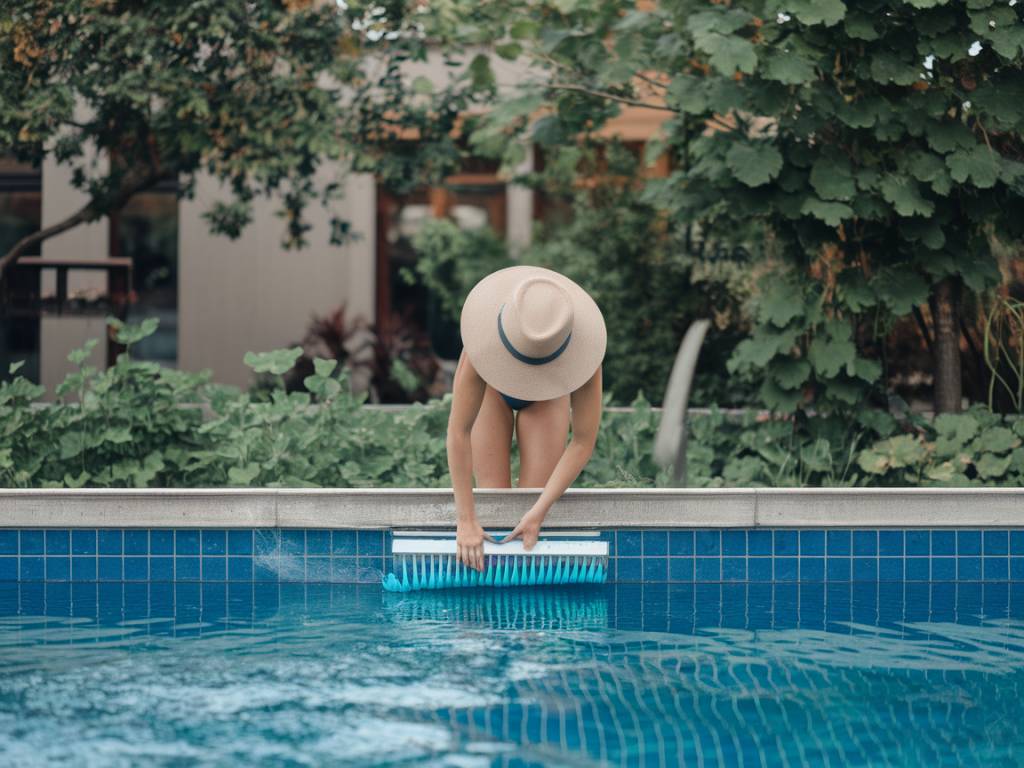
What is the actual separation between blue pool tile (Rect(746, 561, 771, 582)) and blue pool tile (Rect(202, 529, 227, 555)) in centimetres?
→ 232

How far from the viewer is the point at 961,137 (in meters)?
7.13

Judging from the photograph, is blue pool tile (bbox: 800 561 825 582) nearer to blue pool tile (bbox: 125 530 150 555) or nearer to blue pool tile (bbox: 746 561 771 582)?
blue pool tile (bbox: 746 561 771 582)

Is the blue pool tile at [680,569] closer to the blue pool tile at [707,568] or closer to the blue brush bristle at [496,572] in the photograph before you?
the blue pool tile at [707,568]

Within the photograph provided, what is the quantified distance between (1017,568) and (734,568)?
127cm

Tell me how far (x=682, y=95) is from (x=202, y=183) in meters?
7.39

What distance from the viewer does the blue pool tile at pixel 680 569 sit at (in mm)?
6098

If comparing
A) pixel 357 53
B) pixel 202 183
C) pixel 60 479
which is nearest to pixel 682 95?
pixel 357 53

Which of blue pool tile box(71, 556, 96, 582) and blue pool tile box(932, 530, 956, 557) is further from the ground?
blue pool tile box(932, 530, 956, 557)

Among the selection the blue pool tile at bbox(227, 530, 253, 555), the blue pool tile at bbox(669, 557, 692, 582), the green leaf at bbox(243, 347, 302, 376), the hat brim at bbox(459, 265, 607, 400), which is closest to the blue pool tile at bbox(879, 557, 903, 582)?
the blue pool tile at bbox(669, 557, 692, 582)

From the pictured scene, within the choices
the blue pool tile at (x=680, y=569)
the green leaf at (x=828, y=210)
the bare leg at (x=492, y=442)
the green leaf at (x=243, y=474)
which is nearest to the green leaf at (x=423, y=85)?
the green leaf at (x=828, y=210)

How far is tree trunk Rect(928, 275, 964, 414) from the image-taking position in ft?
25.6

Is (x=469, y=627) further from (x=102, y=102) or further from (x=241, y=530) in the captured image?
(x=102, y=102)

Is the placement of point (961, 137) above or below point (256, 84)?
below

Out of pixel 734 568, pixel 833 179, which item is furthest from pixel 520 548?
pixel 833 179
